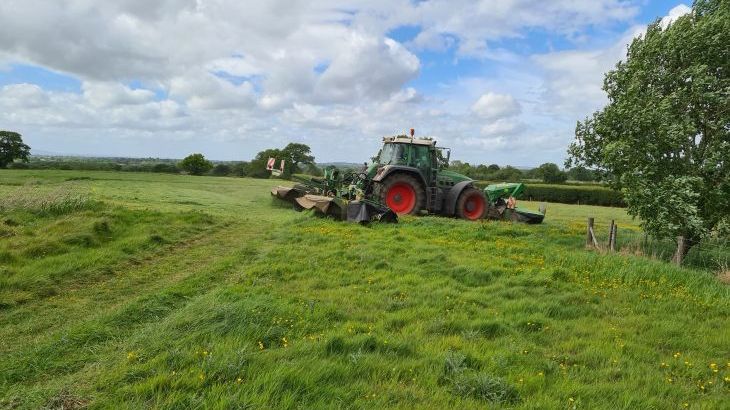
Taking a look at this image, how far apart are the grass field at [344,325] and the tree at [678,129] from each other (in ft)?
6.49

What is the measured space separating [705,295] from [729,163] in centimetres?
427

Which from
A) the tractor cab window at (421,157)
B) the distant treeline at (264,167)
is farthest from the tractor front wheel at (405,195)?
the distant treeline at (264,167)

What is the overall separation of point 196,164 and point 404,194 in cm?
5004

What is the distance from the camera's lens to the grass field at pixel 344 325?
3.84 meters

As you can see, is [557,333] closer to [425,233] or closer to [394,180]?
[425,233]

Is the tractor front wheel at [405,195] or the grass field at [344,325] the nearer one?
the grass field at [344,325]

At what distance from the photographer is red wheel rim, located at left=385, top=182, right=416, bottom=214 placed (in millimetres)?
16422

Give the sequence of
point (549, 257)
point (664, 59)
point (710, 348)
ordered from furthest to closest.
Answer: point (664, 59)
point (549, 257)
point (710, 348)

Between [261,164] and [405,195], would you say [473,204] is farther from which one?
[261,164]

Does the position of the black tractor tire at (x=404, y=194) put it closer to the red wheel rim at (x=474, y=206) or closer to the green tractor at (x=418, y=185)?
the green tractor at (x=418, y=185)

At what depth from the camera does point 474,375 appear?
→ 417 cm

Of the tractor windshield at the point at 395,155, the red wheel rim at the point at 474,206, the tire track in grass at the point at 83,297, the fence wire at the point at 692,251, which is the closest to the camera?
the tire track in grass at the point at 83,297

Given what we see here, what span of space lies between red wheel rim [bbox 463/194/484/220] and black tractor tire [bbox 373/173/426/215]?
159cm

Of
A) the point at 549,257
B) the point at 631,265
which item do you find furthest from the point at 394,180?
the point at 631,265
